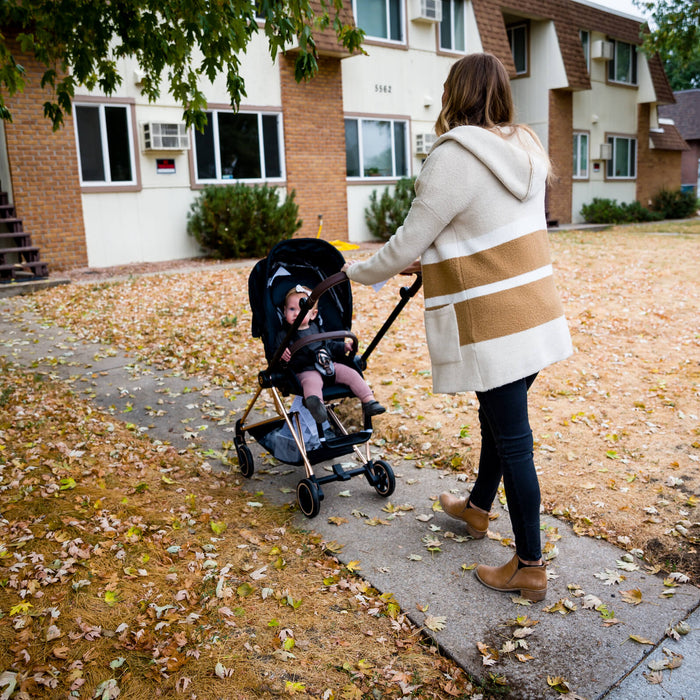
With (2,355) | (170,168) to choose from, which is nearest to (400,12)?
(170,168)

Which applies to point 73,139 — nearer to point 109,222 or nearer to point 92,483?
point 109,222

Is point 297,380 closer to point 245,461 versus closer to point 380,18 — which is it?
point 245,461

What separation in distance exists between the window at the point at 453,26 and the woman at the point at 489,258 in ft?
57.3

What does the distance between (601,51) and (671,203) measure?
6.92 metres

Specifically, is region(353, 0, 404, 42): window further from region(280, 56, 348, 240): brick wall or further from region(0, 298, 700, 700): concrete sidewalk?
region(0, 298, 700, 700): concrete sidewalk

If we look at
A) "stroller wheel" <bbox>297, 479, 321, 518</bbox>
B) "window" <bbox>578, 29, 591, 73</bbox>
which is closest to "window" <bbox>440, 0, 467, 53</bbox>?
"window" <bbox>578, 29, 591, 73</bbox>

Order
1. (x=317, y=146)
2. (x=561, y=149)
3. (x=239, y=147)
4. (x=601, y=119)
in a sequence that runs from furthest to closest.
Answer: (x=601, y=119)
(x=561, y=149)
(x=317, y=146)
(x=239, y=147)

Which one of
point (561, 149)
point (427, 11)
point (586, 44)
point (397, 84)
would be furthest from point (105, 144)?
point (586, 44)

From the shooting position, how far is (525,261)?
9.61 feet

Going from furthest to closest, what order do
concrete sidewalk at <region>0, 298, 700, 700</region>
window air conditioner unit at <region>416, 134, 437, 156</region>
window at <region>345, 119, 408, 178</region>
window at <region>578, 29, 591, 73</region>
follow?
window at <region>578, 29, 591, 73</region>
window air conditioner unit at <region>416, 134, 437, 156</region>
window at <region>345, 119, 408, 178</region>
concrete sidewalk at <region>0, 298, 700, 700</region>

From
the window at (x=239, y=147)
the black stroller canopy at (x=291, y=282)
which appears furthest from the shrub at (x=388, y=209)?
the black stroller canopy at (x=291, y=282)

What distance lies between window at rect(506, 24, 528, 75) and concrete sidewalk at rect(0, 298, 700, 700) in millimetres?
21032

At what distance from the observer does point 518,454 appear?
302 cm

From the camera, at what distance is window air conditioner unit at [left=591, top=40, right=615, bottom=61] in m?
23.6
